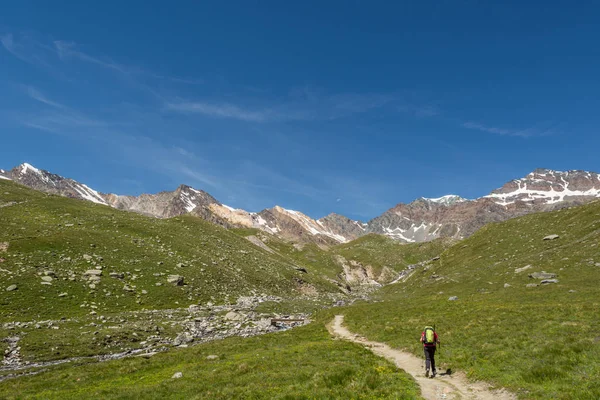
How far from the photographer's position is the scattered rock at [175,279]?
61047 millimetres

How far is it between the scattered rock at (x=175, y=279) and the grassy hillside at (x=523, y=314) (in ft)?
99.8

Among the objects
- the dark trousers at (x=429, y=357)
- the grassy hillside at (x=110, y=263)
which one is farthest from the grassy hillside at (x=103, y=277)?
the dark trousers at (x=429, y=357)

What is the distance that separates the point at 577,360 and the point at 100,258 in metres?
64.0

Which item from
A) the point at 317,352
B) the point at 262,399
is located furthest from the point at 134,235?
the point at 262,399

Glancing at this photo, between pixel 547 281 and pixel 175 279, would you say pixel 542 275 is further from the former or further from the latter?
pixel 175 279

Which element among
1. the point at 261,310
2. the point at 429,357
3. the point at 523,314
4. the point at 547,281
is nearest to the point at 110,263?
the point at 261,310

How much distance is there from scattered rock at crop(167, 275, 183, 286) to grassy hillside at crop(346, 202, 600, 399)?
30.4 metres

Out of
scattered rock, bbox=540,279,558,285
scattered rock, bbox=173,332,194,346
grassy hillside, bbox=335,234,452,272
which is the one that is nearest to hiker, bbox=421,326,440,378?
scattered rock, bbox=173,332,194,346

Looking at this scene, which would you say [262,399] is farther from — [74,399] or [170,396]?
[74,399]

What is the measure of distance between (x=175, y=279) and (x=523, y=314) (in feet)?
172

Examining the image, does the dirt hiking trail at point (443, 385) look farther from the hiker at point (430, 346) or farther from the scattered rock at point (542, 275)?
the scattered rock at point (542, 275)

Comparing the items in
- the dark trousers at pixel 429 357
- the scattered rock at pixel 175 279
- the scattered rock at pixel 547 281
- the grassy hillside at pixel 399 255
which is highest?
the grassy hillside at pixel 399 255

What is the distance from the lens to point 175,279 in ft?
203

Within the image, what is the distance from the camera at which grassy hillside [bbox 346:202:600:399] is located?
18416mm
